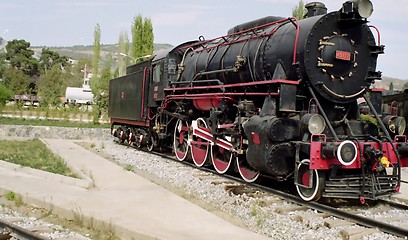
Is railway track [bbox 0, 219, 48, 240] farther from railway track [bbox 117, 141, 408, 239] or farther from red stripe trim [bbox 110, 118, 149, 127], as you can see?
red stripe trim [bbox 110, 118, 149, 127]

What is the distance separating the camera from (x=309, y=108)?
770 cm

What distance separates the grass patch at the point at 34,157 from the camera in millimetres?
10227

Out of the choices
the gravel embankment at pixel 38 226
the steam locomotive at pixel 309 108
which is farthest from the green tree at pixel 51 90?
the gravel embankment at pixel 38 226

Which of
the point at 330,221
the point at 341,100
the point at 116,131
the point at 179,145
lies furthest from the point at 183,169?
the point at 116,131

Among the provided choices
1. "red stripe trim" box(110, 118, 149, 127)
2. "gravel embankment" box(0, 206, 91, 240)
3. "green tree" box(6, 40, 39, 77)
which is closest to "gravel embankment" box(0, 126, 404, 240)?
"gravel embankment" box(0, 206, 91, 240)

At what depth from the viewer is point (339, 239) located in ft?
18.1

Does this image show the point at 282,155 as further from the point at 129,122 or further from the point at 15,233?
the point at 129,122

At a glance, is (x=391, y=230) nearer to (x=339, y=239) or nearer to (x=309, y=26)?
(x=339, y=239)

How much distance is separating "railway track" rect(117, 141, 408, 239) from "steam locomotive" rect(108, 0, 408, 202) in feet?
0.80

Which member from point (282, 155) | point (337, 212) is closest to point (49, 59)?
point (282, 155)

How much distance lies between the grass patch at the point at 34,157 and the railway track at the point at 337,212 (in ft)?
11.7

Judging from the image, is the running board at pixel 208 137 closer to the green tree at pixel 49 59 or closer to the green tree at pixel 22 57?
the green tree at pixel 22 57

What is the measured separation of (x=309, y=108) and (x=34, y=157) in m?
8.19

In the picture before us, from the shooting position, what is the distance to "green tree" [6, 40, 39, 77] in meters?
80.9
